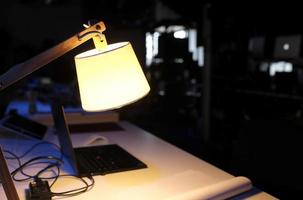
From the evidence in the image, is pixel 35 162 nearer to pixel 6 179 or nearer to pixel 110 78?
pixel 6 179

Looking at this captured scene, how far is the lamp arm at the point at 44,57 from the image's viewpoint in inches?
32.2

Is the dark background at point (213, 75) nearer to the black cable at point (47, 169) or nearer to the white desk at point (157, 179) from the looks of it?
the white desk at point (157, 179)

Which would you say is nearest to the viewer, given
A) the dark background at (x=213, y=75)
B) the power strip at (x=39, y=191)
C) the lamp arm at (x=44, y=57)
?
the lamp arm at (x=44, y=57)

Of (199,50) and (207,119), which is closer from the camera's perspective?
(207,119)

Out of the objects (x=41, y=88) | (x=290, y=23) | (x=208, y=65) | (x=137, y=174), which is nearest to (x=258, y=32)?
(x=290, y=23)

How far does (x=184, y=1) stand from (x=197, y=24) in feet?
1.48

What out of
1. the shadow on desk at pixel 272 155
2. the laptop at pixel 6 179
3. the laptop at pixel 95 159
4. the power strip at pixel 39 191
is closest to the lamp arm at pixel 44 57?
the laptop at pixel 6 179

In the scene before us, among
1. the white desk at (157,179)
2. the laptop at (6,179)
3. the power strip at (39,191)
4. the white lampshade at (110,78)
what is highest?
the white lampshade at (110,78)

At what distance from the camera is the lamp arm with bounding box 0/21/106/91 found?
82 cm

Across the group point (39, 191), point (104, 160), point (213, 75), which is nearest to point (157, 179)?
point (104, 160)

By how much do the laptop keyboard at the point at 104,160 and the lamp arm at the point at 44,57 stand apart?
54 centimetres

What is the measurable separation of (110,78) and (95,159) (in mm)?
632

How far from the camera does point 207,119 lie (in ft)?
15.7

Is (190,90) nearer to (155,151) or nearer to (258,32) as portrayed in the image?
(258,32)
